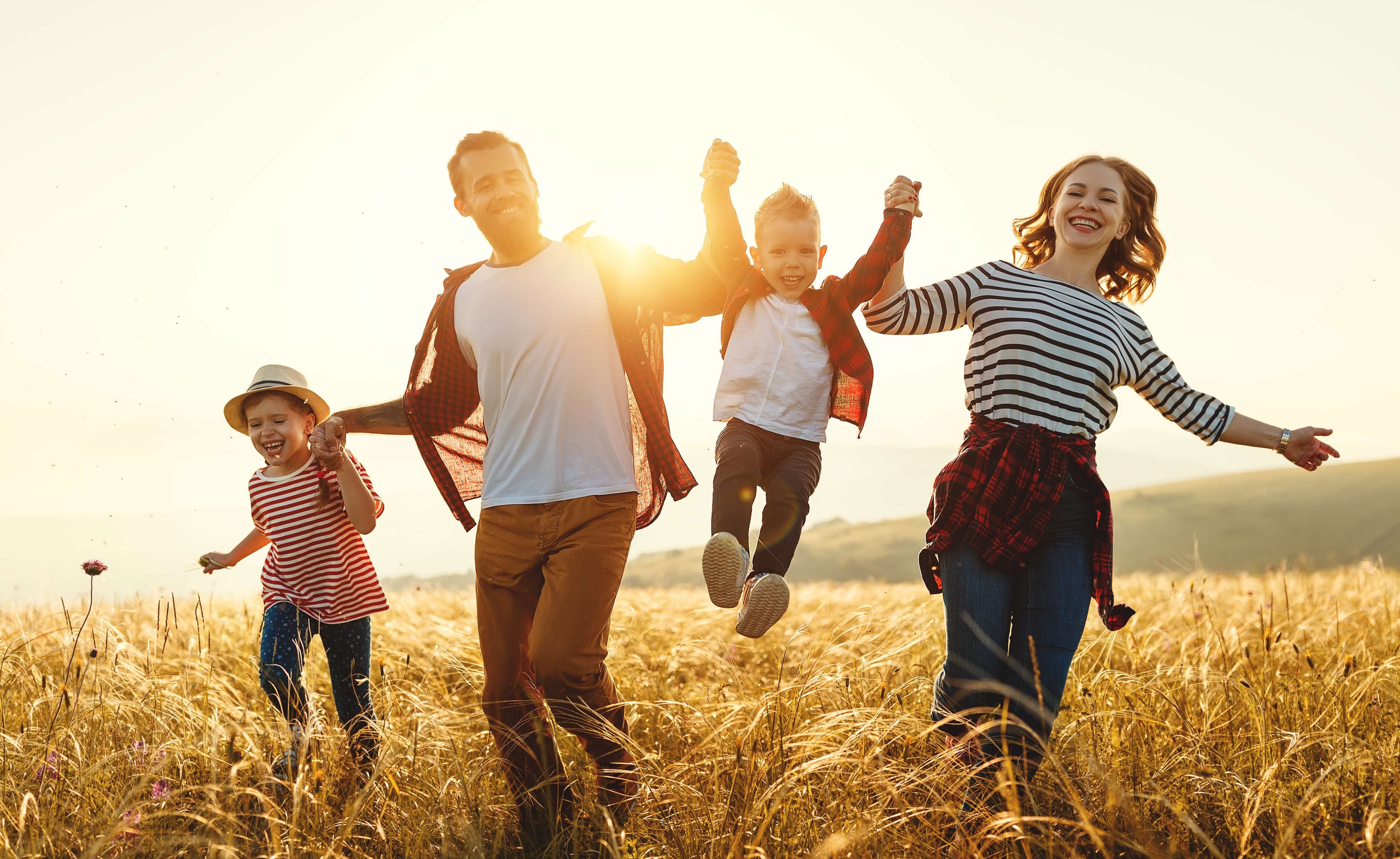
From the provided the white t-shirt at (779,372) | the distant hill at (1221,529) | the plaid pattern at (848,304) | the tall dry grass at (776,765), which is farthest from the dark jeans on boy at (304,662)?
the distant hill at (1221,529)

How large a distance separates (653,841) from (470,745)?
1188 mm

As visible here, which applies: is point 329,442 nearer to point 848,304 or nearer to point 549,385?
point 549,385

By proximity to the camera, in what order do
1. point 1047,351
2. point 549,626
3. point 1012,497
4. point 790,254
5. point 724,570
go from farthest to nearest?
point 790,254
point 724,570
point 549,626
point 1047,351
point 1012,497

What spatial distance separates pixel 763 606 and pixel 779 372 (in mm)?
1040

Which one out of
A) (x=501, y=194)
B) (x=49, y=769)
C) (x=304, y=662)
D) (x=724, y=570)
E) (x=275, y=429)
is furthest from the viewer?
(x=275, y=429)

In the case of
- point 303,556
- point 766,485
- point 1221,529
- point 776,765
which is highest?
point 766,485

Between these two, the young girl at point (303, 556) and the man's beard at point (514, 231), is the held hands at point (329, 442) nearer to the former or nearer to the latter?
the young girl at point (303, 556)

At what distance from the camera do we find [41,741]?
3795mm

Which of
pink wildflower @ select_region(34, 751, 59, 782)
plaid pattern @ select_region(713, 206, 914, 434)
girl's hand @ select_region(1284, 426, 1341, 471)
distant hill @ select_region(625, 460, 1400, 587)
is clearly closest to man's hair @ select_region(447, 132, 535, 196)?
plaid pattern @ select_region(713, 206, 914, 434)

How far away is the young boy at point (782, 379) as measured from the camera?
152 inches

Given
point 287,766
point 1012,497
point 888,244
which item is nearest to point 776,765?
point 1012,497

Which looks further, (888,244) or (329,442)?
(329,442)

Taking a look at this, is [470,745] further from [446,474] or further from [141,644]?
[141,644]

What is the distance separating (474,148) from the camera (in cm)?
379
